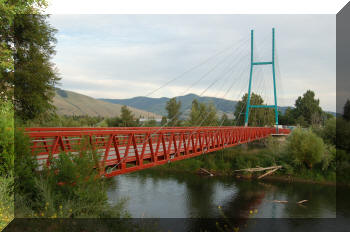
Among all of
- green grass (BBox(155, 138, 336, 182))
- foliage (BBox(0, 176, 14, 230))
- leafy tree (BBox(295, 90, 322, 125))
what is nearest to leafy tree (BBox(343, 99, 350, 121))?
green grass (BBox(155, 138, 336, 182))

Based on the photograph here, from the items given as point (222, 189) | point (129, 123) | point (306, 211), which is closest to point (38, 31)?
point (222, 189)

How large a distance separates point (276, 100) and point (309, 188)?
38.5ft

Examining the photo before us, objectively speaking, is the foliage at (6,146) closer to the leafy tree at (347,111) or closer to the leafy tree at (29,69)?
the leafy tree at (29,69)

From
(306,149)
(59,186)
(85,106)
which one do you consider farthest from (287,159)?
(85,106)

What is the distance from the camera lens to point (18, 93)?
13039 millimetres

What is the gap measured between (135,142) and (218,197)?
9971mm

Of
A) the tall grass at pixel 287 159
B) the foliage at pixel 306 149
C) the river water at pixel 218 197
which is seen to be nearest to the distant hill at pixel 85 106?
the tall grass at pixel 287 159

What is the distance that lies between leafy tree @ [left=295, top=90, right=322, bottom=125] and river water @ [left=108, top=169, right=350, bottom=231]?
29013 mm

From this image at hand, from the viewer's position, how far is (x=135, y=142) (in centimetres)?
821

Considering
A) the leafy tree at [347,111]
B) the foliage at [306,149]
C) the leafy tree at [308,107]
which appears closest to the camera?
the foliage at [306,149]

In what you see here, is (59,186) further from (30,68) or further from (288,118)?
(288,118)

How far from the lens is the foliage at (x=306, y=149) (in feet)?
72.2

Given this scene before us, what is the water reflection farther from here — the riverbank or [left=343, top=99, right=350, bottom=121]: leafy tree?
[left=343, top=99, right=350, bottom=121]: leafy tree

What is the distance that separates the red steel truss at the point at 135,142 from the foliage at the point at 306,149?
322 centimetres
